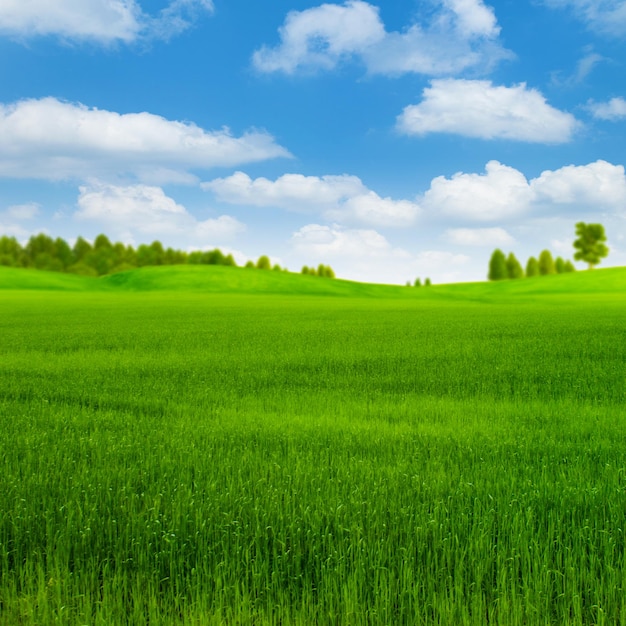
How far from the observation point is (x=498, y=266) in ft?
490

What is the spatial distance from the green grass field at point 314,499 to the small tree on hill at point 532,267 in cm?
14785

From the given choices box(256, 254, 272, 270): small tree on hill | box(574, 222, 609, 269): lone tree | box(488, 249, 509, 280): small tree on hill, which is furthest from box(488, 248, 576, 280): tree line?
box(256, 254, 272, 270): small tree on hill

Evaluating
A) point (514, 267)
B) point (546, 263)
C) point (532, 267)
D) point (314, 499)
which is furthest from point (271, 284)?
point (314, 499)

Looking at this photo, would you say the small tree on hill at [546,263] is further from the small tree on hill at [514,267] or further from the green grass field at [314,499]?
the green grass field at [314,499]

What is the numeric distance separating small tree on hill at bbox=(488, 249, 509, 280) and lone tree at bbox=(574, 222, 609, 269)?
23309mm

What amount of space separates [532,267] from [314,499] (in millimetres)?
159728

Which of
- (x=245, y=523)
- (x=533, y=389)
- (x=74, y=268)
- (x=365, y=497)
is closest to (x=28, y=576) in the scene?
(x=245, y=523)

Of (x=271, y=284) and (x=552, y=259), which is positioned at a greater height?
(x=552, y=259)

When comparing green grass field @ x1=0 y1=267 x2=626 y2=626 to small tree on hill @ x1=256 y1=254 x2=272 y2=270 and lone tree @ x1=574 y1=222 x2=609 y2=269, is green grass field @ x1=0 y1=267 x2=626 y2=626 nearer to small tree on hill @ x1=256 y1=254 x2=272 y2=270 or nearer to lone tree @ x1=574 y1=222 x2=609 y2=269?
lone tree @ x1=574 y1=222 x2=609 y2=269

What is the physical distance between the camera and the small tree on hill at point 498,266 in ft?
488

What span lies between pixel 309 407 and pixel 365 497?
5524 millimetres

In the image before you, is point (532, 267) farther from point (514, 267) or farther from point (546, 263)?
point (514, 267)

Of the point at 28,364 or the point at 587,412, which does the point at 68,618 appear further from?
the point at 28,364

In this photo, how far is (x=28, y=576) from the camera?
4.43 metres
